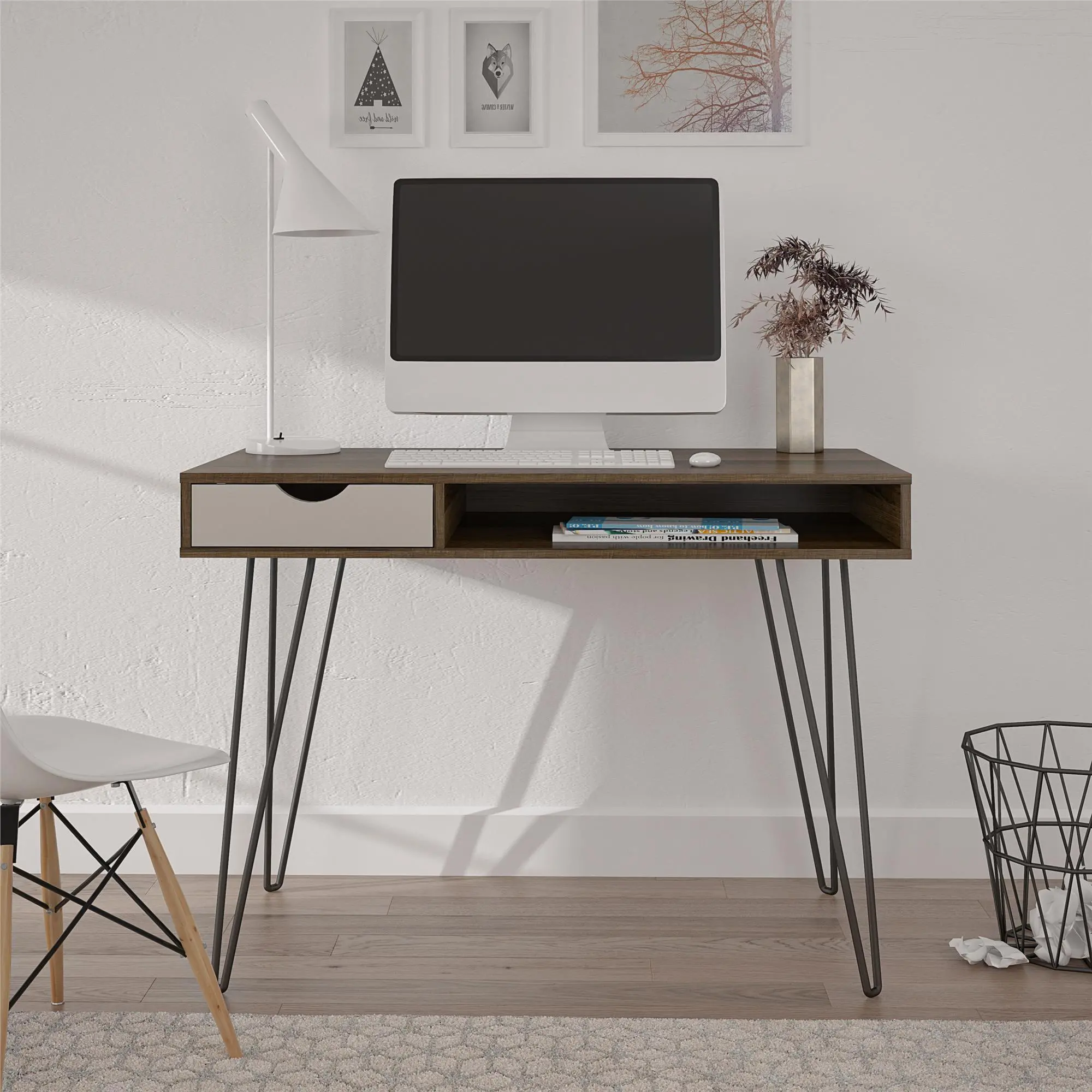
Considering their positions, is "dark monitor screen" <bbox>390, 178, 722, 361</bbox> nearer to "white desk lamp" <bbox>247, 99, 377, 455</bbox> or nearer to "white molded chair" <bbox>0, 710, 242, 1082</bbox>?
"white desk lamp" <bbox>247, 99, 377, 455</bbox>

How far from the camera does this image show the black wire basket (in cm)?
194

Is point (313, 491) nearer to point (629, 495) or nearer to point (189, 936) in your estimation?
point (629, 495)

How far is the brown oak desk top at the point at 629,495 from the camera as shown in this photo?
1.79 meters

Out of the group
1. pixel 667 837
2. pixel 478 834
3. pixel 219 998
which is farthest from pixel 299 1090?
pixel 667 837

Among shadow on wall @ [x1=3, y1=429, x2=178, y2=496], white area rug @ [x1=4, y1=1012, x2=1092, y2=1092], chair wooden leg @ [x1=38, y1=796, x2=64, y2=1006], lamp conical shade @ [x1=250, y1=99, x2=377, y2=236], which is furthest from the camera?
shadow on wall @ [x1=3, y1=429, x2=178, y2=496]

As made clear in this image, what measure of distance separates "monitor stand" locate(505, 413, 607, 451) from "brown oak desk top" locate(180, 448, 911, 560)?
Answer: 0.34 feet

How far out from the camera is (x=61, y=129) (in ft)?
Answer: 7.38

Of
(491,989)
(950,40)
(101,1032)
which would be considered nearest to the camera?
(101,1032)

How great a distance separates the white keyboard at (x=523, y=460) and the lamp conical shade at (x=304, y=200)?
422 mm

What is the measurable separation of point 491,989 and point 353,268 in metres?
1.39

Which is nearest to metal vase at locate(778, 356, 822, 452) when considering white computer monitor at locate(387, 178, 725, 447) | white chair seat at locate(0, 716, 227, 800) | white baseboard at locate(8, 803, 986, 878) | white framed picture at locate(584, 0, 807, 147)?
white computer monitor at locate(387, 178, 725, 447)

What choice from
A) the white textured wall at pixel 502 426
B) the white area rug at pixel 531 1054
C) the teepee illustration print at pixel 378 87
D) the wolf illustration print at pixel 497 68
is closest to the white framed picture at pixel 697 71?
the white textured wall at pixel 502 426

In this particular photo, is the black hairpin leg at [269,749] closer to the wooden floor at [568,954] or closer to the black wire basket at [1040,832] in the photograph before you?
the wooden floor at [568,954]

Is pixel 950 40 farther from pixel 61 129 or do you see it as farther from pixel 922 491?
pixel 61 129
